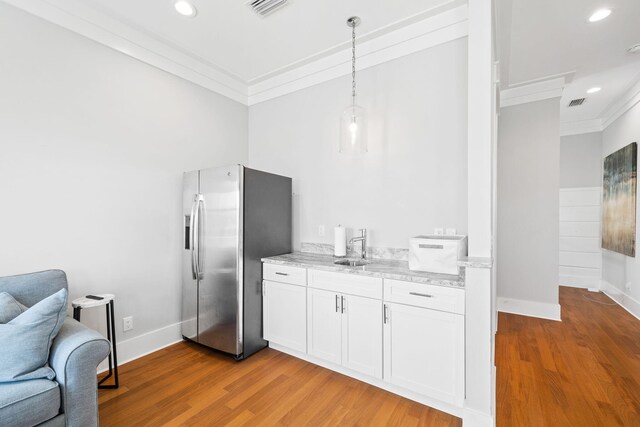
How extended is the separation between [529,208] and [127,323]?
15.5 ft

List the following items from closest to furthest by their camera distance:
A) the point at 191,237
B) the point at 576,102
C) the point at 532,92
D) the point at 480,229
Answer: the point at 480,229
the point at 191,237
the point at 532,92
the point at 576,102

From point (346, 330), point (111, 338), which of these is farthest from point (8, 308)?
point (346, 330)

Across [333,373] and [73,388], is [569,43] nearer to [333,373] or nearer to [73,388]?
[333,373]

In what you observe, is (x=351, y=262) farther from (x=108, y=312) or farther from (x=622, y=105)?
(x=622, y=105)

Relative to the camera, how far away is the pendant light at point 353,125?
8.64 ft

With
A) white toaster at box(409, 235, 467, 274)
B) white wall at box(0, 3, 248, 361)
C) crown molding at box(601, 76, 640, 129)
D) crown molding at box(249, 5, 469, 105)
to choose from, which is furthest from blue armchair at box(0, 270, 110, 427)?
crown molding at box(601, 76, 640, 129)

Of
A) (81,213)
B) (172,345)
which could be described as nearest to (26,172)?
(81,213)

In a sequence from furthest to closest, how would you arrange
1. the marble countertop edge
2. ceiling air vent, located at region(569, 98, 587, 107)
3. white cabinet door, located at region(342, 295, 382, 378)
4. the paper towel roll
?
ceiling air vent, located at region(569, 98, 587, 107) < the paper towel roll < white cabinet door, located at region(342, 295, 382, 378) < the marble countertop edge

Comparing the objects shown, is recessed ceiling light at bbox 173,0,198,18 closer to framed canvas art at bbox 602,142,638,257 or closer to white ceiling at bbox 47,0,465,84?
white ceiling at bbox 47,0,465,84

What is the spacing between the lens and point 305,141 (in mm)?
3354

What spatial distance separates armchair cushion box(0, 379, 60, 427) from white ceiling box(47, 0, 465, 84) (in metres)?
2.60

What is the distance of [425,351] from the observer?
197 cm

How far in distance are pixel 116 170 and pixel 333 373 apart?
2545 millimetres

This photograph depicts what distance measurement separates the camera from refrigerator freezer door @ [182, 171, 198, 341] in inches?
113
